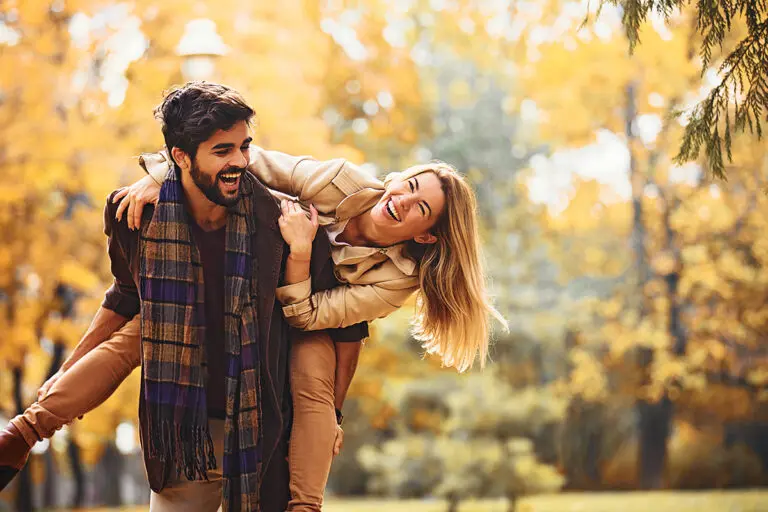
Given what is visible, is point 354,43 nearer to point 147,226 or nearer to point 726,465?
point 726,465

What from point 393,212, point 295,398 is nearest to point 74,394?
point 295,398

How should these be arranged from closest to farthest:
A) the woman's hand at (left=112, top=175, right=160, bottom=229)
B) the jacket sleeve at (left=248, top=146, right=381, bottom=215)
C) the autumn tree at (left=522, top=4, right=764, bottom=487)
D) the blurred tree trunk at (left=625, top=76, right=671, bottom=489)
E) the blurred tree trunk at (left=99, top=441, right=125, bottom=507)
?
1. the woman's hand at (left=112, top=175, right=160, bottom=229)
2. the jacket sleeve at (left=248, top=146, right=381, bottom=215)
3. the autumn tree at (left=522, top=4, right=764, bottom=487)
4. the blurred tree trunk at (left=625, top=76, right=671, bottom=489)
5. the blurred tree trunk at (left=99, top=441, right=125, bottom=507)

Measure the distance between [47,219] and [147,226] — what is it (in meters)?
6.31

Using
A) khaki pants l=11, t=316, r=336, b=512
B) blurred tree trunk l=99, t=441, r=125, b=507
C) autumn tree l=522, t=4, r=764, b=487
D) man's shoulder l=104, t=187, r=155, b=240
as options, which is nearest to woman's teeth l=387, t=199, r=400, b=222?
khaki pants l=11, t=316, r=336, b=512

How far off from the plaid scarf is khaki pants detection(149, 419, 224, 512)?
0.17 metres

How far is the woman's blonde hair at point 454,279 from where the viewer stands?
3049 millimetres

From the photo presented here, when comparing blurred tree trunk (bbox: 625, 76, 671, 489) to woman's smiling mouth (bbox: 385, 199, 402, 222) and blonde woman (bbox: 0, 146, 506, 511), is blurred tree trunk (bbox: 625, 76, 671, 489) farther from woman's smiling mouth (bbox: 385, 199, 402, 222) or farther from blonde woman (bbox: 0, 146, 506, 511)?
woman's smiling mouth (bbox: 385, 199, 402, 222)

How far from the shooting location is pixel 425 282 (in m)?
3.07

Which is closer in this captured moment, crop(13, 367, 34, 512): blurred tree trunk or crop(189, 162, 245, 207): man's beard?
crop(189, 162, 245, 207): man's beard

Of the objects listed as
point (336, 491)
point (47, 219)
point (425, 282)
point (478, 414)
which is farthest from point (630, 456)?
point (425, 282)

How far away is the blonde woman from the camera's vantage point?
9.49 ft

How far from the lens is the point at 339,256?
2996 mm

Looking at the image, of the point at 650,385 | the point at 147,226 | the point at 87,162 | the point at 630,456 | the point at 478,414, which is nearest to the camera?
the point at 147,226

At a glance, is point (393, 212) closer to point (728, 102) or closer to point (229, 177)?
point (229, 177)
